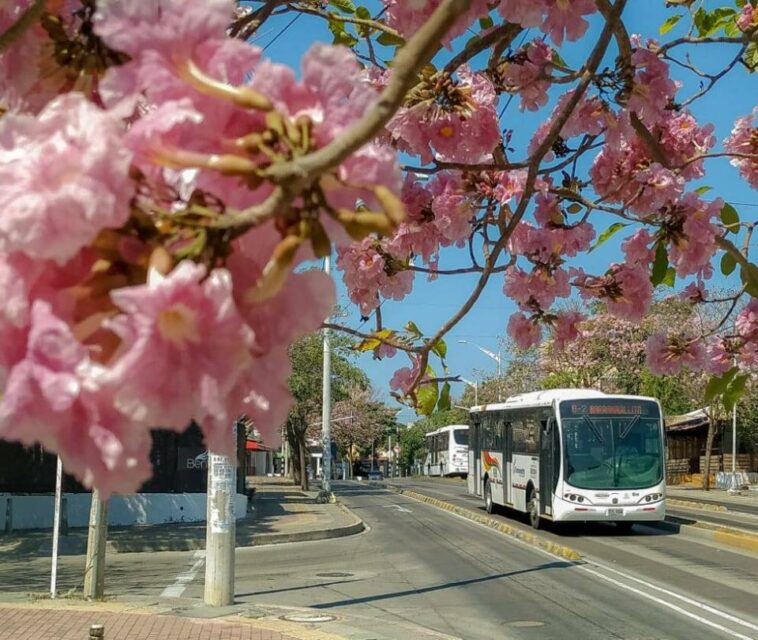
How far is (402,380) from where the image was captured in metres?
4.36

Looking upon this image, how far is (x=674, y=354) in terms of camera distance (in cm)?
455

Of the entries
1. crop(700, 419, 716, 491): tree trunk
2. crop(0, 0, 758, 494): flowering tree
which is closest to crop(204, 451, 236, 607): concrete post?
crop(0, 0, 758, 494): flowering tree

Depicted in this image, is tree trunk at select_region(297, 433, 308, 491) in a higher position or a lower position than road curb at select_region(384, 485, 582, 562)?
higher

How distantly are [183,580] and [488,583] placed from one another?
456 centimetres

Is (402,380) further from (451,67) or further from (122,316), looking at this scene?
(122,316)

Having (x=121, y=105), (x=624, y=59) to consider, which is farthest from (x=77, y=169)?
(x=624, y=59)

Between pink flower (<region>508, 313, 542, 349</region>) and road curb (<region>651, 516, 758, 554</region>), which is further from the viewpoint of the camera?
road curb (<region>651, 516, 758, 554</region>)

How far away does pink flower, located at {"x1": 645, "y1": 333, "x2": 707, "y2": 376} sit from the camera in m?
4.54

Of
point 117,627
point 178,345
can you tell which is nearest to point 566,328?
point 178,345

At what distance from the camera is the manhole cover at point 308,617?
10.3 meters

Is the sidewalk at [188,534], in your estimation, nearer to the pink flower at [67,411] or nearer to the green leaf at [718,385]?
the green leaf at [718,385]

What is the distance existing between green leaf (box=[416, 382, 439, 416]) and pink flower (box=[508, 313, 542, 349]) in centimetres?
49

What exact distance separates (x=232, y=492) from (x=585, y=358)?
32.9 metres

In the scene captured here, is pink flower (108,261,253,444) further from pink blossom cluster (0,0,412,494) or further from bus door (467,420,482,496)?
bus door (467,420,482,496)
